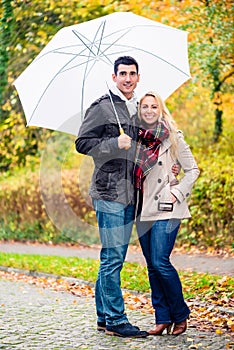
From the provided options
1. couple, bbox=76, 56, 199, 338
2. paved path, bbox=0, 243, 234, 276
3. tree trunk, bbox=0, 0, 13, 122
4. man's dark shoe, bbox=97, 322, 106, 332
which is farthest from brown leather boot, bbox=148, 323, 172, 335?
tree trunk, bbox=0, 0, 13, 122

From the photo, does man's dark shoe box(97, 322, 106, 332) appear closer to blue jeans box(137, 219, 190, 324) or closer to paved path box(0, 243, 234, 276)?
blue jeans box(137, 219, 190, 324)

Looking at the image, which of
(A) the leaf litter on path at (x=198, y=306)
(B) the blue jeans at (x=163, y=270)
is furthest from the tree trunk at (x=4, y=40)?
(B) the blue jeans at (x=163, y=270)

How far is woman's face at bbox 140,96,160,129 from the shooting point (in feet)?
19.7

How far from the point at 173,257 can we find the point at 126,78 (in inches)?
270

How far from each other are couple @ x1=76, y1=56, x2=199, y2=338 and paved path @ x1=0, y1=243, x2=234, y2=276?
400 cm

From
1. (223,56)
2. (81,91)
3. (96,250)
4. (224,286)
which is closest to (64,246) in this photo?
(96,250)

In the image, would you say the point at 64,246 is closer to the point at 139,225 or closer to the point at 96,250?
the point at 96,250

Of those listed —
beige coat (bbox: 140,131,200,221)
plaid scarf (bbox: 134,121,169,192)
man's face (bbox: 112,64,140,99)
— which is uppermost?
man's face (bbox: 112,64,140,99)

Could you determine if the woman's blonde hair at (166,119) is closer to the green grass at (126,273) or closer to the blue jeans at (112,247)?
the blue jeans at (112,247)

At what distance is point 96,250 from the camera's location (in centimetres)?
1519

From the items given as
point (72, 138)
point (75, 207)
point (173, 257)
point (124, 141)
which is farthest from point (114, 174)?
point (72, 138)

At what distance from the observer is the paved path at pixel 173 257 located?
10.7m

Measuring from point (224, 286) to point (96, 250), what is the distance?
694 cm

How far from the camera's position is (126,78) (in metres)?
6.05
